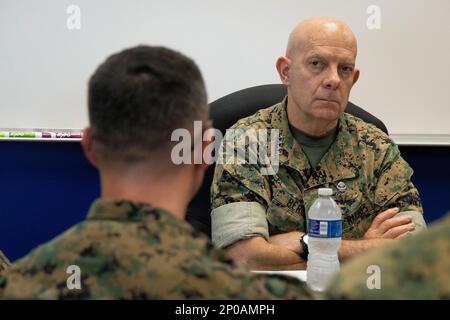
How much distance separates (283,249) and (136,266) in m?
0.98

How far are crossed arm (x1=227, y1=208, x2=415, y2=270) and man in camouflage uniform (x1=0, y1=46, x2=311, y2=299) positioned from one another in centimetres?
73

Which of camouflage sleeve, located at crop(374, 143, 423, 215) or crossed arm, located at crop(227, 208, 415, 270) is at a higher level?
camouflage sleeve, located at crop(374, 143, 423, 215)

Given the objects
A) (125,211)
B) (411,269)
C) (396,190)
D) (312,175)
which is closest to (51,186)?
(312,175)

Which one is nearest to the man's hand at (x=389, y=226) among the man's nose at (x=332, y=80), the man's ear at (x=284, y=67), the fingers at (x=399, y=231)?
the fingers at (x=399, y=231)

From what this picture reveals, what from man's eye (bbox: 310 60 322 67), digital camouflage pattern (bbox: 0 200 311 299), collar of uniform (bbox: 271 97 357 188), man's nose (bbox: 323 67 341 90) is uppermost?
man's eye (bbox: 310 60 322 67)

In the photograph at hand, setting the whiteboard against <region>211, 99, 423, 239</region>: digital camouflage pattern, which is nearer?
<region>211, 99, 423, 239</region>: digital camouflage pattern

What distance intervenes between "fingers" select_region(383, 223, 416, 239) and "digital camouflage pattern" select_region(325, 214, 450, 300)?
50.9 inches

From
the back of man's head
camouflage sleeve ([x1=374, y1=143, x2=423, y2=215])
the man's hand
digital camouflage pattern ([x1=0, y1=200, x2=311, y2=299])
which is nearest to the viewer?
digital camouflage pattern ([x1=0, y1=200, x2=311, y2=299])

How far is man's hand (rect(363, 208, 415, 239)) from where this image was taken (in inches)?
67.2

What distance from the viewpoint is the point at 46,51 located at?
2.57 meters

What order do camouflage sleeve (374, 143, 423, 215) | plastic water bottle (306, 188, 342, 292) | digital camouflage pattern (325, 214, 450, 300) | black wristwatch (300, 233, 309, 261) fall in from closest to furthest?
digital camouflage pattern (325, 214, 450, 300), plastic water bottle (306, 188, 342, 292), black wristwatch (300, 233, 309, 261), camouflage sleeve (374, 143, 423, 215)

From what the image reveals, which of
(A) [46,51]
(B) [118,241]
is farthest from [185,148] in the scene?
(A) [46,51]

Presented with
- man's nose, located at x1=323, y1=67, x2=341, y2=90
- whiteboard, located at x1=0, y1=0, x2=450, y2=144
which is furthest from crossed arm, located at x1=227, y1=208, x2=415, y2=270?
whiteboard, located at x1=0, y1=0, x2=450, y2=144

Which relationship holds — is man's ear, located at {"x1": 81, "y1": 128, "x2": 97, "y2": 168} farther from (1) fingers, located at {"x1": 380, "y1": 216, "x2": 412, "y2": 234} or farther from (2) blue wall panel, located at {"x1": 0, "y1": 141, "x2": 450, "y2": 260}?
(2) blue wall panel, located at {"x1": 0, "y1": 141, "x2": 450, "y2": 260}
